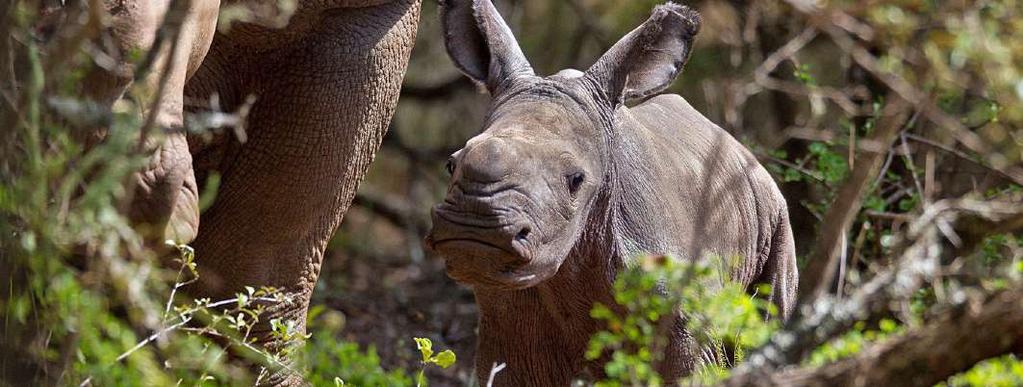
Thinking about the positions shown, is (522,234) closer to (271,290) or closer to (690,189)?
(271,290)

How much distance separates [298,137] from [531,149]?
4.92 ft

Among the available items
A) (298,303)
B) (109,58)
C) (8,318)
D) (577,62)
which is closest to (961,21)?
(109,58)

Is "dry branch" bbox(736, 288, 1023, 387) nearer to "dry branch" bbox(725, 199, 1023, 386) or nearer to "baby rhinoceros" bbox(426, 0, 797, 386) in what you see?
"dry branch" bbox(725, 199, 1023, 386)

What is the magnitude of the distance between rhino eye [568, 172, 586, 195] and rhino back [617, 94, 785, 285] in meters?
0.40

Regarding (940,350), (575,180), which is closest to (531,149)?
(575,180)

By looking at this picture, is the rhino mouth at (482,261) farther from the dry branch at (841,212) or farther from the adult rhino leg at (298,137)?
the adult rhino leg at (298,137)

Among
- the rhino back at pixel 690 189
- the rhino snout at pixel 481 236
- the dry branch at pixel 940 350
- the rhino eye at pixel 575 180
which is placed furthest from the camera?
the rhino back at pixel 690 189

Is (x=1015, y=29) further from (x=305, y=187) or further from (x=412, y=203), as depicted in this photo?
(x=412, y=203)

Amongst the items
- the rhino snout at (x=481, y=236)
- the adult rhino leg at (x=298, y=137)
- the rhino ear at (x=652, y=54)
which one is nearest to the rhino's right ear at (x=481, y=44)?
the rhino ear at (x=652, y=54)

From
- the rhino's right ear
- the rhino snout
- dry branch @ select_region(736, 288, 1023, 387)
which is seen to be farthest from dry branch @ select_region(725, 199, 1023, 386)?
the rhino's right ear

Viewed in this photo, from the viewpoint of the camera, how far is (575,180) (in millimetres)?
4965

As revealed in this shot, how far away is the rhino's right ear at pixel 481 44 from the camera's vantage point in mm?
5449

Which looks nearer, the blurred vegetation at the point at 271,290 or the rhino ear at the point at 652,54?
the blurred vegetation at the point at 271,290

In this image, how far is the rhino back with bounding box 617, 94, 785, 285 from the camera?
17.7ft
